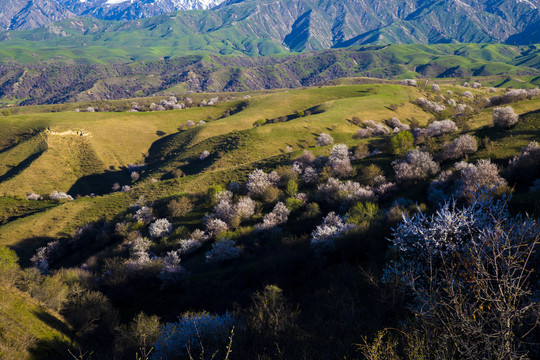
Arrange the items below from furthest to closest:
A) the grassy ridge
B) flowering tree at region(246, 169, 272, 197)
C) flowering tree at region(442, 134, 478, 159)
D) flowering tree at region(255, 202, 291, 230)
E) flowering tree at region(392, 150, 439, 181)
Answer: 1. flowering tree at region(246, 169, 272, 197)
2. flowering tree at region(442, 134, 478, 159)
3. flowering tree at region(392, 150, 439, 181)
4. flowering tree at region(255, 202, 291, 230)
5. the grassy ridge

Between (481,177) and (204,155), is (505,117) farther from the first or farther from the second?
(204,155)

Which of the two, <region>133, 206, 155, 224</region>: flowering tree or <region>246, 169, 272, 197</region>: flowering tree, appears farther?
<region>133, 206, 155, 224</region>: flowering tree

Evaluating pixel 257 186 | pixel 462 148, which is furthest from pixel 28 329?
pixel 462 148

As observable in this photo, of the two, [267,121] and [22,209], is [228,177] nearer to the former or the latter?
[22,209]

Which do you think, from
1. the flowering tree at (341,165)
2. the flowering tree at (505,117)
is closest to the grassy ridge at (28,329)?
the flowering tree at (341,165)

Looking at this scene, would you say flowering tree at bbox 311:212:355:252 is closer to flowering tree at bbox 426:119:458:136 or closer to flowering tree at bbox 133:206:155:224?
flowering tree at bbox 133:206:155:224

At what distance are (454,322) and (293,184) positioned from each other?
1365 inches

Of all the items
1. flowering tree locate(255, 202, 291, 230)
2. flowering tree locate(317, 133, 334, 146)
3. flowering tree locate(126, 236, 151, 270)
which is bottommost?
flowering tree locate(317, 133, 334, 146)

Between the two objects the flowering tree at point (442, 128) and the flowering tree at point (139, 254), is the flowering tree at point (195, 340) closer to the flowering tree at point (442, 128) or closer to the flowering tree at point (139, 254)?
the flowering tree at point (139, 254)

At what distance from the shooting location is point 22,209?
56.8 meters

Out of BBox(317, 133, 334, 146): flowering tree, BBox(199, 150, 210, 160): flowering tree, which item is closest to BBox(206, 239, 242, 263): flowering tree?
BBox(317, 133, 334, 146): flowering tree

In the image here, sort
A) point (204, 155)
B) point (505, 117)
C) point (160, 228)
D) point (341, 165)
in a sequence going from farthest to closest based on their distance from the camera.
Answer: point (204, 155)
point (341, 165)
point (505, 117)
point (160, 228)

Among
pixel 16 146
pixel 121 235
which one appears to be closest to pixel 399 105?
pixel 121 235

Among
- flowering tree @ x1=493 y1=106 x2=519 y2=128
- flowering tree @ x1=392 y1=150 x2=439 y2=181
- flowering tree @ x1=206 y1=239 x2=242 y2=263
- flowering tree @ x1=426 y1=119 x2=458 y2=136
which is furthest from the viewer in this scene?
flowering tree @ x1=426 y1=119 x2=458 y2=136
